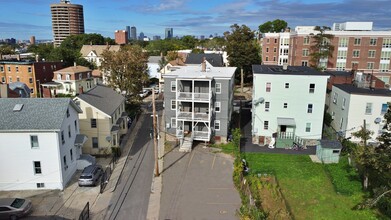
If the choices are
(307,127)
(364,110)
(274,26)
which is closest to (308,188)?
(307,127)

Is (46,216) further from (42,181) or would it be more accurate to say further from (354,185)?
(354,185)

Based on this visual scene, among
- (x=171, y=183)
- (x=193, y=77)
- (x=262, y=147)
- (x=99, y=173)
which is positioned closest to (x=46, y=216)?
(x=99, y=173)

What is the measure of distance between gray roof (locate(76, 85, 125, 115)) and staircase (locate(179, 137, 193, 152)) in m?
9.13

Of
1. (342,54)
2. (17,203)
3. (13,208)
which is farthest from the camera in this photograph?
(342,54)

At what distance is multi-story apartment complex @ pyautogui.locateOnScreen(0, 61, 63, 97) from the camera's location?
59.5 m

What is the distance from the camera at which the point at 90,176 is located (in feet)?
85.4

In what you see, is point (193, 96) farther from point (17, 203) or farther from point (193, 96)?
point (17, 203)

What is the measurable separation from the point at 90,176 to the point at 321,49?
57902 mm

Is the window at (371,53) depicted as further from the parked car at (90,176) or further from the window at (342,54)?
the parked car at (90,176)

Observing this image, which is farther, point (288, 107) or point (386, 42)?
point (386, 42)

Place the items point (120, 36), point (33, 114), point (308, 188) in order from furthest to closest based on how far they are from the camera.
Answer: point (120, 36)
point (308, 188)
point (33, 114)

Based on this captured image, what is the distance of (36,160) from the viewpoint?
82.0ft

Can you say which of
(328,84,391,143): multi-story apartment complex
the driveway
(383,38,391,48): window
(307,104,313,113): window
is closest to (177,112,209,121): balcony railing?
the driveway

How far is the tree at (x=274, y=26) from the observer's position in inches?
4968
